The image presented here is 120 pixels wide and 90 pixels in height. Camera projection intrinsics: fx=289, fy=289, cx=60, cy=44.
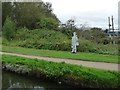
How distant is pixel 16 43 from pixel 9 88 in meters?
17.4

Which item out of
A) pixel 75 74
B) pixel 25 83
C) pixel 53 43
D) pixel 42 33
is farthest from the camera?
pixel 42 33

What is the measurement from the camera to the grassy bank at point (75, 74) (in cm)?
1111

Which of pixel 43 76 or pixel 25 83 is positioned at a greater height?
pixel 43 76

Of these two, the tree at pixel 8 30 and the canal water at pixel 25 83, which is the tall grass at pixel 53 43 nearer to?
the tree at pixel 8 30

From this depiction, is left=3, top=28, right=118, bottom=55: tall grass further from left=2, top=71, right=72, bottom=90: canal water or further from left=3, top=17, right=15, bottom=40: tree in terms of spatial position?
left=2, top=71, right=72, bottom=90: canal water

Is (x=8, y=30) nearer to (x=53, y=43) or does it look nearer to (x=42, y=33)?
(x=42, y=33)

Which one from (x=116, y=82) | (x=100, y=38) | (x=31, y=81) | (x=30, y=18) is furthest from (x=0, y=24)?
(x=116, y=82)

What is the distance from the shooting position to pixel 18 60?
1509 centimetres

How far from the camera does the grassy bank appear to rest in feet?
36.4

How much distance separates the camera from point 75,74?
38.7 feet

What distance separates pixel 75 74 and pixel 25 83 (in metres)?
2.41

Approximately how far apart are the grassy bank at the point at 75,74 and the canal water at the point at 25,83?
1.01 feet

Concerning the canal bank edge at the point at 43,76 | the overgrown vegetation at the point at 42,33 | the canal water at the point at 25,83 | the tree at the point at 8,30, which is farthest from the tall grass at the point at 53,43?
the canal water at the point at 25,83

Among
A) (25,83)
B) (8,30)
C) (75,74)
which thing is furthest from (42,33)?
(75,74)
